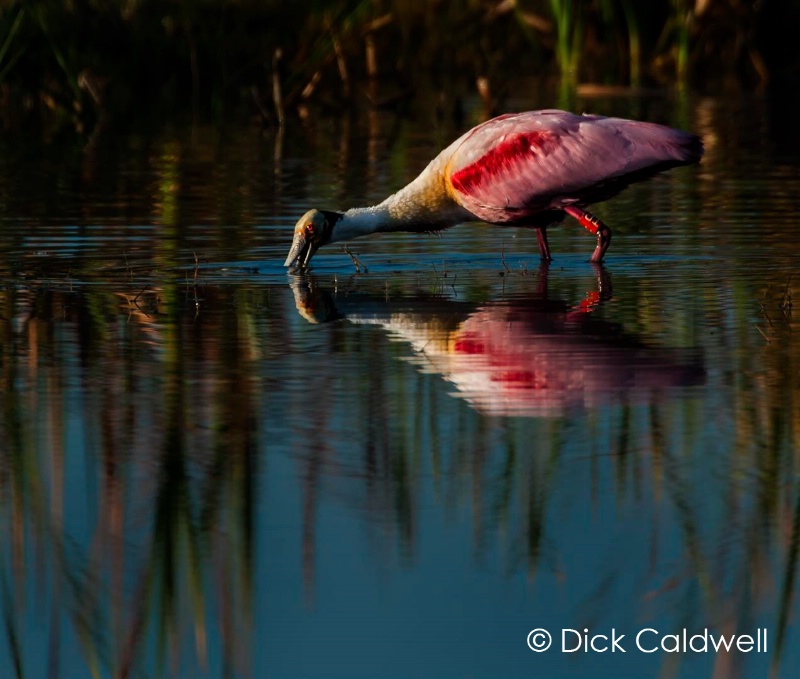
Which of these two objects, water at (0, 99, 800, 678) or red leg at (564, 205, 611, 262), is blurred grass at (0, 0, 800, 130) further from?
water at (0, 99, 800, 678)

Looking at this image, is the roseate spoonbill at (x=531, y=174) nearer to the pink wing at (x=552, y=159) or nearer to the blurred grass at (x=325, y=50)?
the pink wing at (x=552, y=159)

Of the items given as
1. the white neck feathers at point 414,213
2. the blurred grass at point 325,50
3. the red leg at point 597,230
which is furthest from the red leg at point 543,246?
the blurred grass at point 325,50

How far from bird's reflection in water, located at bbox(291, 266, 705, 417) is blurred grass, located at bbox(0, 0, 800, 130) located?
8.88 m

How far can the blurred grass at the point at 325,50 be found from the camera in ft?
68.8

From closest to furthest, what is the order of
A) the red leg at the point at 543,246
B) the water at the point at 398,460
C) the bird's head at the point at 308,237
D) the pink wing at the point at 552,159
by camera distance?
the water at the point at 398,460 → the pink wing at the point at 552,159 → the bird's head at the point at 308,237 → the red leg at the point at 543,246

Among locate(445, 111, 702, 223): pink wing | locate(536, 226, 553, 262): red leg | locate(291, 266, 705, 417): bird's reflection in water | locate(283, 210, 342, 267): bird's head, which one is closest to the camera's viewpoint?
locate(291, 266, 705, 417): bird's reflection in water

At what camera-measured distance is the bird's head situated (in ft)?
34.9

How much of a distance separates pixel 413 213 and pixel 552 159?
0.91 meters

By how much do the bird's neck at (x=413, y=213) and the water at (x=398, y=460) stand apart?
211mm

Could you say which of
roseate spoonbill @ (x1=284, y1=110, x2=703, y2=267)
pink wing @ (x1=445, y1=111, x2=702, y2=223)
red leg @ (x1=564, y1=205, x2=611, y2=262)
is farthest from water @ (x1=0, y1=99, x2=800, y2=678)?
pink wing @ (x1=445, y1=111, x2=702, y2=223)

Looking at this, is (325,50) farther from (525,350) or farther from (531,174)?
(525,350)

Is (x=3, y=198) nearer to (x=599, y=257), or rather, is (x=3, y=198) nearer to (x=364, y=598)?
(x=599, y=257)

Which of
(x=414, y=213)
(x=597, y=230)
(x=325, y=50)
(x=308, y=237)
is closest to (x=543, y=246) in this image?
(x=597, y=230)

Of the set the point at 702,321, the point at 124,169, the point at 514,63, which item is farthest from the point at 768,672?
the point at 514,63
